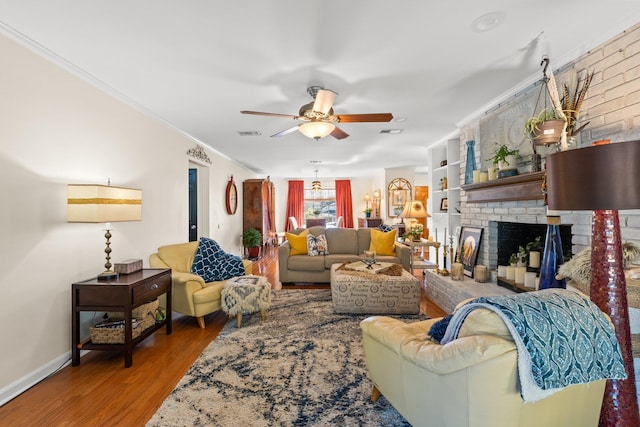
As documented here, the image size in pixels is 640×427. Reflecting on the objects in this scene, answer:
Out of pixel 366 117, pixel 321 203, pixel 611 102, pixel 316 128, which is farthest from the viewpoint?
pixel 321 203

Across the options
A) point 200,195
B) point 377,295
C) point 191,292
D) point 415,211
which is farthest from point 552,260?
point 200,195

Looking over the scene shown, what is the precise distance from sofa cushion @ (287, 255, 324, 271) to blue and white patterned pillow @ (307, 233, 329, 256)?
0.17m

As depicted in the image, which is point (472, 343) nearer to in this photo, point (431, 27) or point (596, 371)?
point (596, 371)

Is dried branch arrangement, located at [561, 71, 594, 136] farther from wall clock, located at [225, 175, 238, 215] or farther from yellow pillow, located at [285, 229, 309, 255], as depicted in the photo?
wall clock, located at [225, 175, 238, 215]

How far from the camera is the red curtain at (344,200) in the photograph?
1146 cm

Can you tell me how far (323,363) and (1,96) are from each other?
2.97m

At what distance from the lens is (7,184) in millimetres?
2094

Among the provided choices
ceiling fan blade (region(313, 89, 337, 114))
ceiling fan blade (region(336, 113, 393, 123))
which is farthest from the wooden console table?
ceiling fan blade (region(336, 113, 393, 123))

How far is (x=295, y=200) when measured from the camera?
11680mm

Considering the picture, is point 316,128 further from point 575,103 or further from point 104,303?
point 104,303

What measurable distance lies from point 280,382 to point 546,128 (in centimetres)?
274

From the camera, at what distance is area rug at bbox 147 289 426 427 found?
183 centimetres

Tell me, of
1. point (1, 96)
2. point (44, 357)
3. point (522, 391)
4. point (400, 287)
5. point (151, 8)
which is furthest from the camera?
point (400, 287)

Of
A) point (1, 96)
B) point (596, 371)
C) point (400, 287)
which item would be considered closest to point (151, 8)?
point (1, 96)
